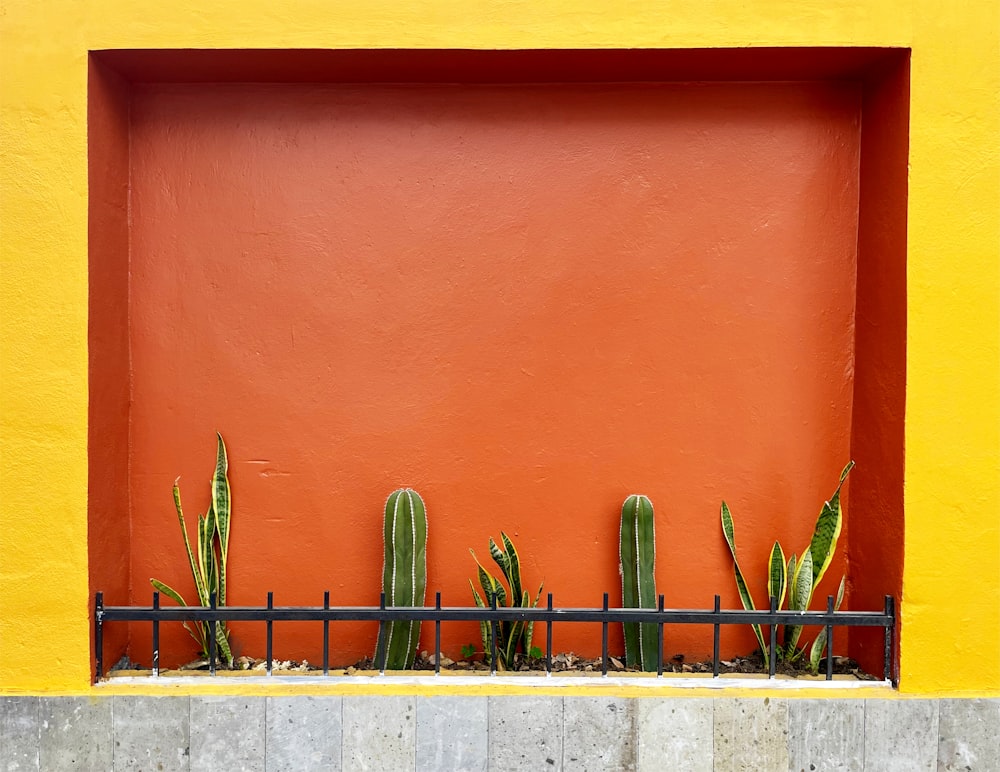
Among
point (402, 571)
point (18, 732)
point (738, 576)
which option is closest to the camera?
point (18, 732)

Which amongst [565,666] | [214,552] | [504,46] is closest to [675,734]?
[565,666]

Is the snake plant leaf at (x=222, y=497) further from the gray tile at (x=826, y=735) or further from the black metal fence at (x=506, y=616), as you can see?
the gray tile at (x=826, y=735)

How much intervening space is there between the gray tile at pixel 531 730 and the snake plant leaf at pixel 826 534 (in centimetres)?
118

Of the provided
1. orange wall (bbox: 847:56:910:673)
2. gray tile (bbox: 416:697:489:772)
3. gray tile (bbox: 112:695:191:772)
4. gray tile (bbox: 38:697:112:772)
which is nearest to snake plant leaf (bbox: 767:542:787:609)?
orange wall (bbox: 847:56:910:673)

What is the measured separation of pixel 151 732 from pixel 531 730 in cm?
145

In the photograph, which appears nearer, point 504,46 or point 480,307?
point 504,46

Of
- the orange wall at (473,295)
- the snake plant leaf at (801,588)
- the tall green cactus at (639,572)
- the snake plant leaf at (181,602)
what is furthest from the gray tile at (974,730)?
the snake plant leaf at (181,602)

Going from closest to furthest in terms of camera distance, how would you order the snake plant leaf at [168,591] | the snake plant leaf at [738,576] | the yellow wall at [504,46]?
the yellow wall at [504,46] < the snake plant leaf at [168,591] < the snake plant leaf at [738,576]

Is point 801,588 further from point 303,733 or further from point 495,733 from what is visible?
point 303,733

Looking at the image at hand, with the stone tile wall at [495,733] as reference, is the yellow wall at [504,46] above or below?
above

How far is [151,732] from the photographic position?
2.90m

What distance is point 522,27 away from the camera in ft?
9.50

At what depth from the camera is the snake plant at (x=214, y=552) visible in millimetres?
3123

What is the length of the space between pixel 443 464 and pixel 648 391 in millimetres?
925
